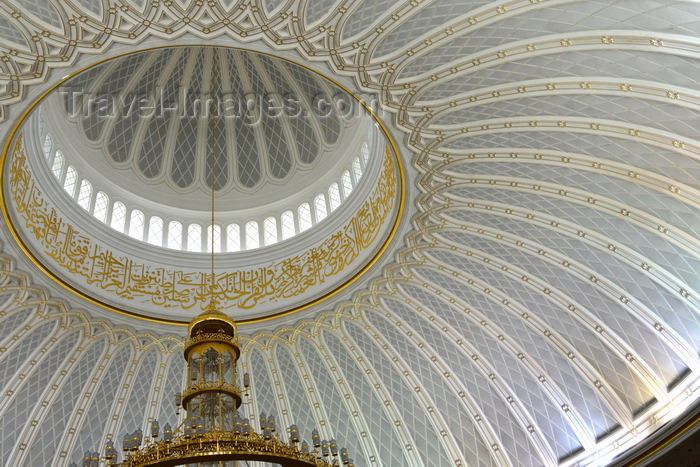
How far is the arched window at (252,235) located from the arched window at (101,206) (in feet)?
14.2

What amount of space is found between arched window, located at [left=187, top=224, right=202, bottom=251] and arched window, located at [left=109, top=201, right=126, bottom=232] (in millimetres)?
2098

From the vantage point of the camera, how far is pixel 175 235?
21031 mm

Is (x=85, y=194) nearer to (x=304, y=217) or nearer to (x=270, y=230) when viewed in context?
(x=270, y=230)

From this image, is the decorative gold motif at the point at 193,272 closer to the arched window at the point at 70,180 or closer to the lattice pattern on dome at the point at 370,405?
the arched window at the point at 70,180

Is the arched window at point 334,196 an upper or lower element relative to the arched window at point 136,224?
lower

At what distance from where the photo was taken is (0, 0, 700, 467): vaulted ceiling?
1270cm

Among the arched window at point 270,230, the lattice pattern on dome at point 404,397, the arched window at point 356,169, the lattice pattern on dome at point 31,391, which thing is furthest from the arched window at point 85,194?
the lattice pattern on dome at point 404,397

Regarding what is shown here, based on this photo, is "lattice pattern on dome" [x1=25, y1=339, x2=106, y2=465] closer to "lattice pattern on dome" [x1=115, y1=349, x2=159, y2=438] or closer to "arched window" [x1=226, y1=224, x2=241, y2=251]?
"lattice pattern on dome" [x1=115, y1=349, x2=159, y2=438]

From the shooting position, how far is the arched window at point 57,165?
1816 cm

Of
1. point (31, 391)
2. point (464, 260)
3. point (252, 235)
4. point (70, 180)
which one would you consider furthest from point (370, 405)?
point (70, 180)

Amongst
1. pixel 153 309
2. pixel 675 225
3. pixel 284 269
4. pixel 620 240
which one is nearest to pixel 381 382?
pixel 284 269

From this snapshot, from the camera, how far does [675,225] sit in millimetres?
14641

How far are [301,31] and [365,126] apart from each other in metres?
6.45

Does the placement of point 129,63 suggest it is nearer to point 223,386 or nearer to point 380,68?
point 380,68
